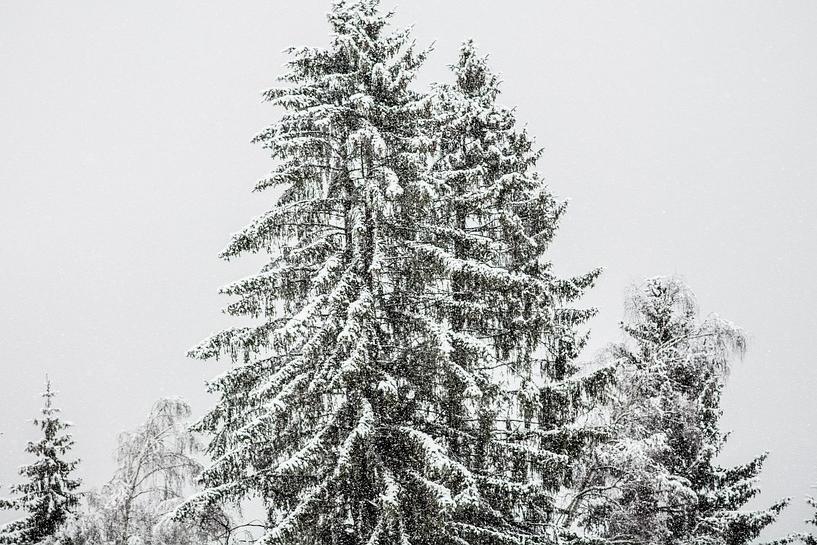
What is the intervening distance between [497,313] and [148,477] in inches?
454

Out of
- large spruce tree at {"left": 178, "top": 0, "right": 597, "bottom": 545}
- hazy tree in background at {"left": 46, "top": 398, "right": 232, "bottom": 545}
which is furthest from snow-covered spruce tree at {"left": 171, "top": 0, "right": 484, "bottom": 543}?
hazy tree in background at {"left": 46, "top": 398, "right": 232, "bottom": 545}

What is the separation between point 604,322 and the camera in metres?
153

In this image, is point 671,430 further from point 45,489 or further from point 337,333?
point 45,489

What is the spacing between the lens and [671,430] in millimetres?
17297

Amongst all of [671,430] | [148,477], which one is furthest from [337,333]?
[148,477]

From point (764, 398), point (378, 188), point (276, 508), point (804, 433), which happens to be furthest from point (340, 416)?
point (764, 398)

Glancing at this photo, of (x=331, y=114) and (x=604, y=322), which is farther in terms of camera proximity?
(x=604, y=322)

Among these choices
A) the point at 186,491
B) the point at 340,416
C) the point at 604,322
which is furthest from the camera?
the point at 604,322

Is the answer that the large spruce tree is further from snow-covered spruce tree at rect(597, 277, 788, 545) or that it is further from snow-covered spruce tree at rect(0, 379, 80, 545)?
snow-covered spruce tree at rect(0, 379, 80, 545)

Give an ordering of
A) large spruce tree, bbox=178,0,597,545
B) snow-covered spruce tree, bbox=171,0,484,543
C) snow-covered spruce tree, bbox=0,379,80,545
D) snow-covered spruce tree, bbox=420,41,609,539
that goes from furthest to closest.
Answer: snow-covered spruce tree, bbox=0,379,80,545 → snow-covered spruce tree, bbox=420,41,609,539 → large spruce tree, bbox=178,0,597,545 → snow-covered spruce tree, bbox=171,0,484,543

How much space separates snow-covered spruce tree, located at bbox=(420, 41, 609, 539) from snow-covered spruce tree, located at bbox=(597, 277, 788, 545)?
4.57 feet

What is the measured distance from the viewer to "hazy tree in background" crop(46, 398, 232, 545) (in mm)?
18234

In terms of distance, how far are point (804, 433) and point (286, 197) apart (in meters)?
173

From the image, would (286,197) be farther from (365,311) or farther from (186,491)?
(186,491)
